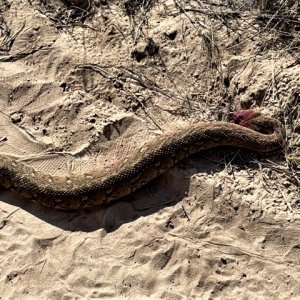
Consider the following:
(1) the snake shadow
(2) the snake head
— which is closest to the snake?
(2) the snake head

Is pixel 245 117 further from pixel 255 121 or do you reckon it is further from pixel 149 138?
pixel 149 138

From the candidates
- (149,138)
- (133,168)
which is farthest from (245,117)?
(133,168)

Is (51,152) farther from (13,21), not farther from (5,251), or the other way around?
(13,21)

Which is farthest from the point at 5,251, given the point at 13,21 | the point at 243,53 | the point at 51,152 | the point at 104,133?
the point at 243,53

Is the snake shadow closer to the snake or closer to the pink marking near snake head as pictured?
the snake

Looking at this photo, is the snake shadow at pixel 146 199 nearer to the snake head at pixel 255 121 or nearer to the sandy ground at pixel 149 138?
the sandy ground at pixel 149 138

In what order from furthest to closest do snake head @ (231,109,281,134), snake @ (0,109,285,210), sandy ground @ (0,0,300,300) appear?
snake head @ (231,109,281,134) → snake @ (0,109,285,210) → sandy ground @ (0,0,300,300)
